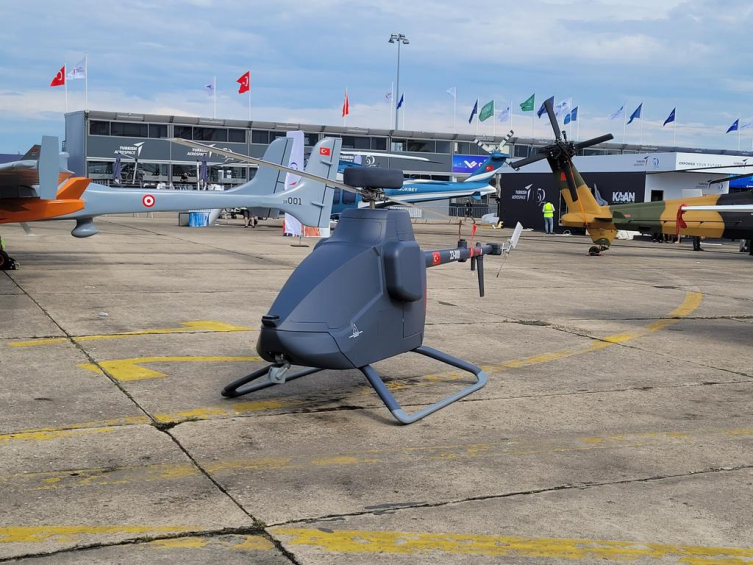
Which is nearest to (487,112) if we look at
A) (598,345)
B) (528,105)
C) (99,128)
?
(528,105)

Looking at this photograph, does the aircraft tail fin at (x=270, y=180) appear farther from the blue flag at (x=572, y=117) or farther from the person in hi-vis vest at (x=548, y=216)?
the blue flag at (x=572, y=117)

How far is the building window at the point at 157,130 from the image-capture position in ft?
233

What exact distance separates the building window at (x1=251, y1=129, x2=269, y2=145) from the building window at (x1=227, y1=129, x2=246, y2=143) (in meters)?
0.83

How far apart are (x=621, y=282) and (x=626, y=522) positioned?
14198 mm

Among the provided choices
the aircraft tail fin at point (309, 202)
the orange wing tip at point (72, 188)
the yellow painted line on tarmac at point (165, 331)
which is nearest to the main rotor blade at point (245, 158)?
the yellow painted line on tarmac at point (165, 331)

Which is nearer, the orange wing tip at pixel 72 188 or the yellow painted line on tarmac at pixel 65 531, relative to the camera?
the yellow painted line on tarmac at pixel 65 531

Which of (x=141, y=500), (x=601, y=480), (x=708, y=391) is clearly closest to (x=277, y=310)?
(x=141, y=500)

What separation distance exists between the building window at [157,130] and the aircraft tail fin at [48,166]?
6008 cm

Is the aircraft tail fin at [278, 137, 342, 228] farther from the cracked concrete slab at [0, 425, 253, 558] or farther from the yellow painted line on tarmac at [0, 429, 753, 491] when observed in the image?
the cracked concrete slab at [0, 425, 253, 558]

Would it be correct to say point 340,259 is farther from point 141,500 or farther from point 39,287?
point 39,287

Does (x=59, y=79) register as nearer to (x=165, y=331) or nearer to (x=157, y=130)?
(x=157, y=130)

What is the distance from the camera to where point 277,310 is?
6445 mm

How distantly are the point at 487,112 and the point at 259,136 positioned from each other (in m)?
21.2

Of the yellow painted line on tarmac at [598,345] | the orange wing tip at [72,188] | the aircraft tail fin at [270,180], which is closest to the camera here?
the yellow painted line on tarmac at [598,345]
